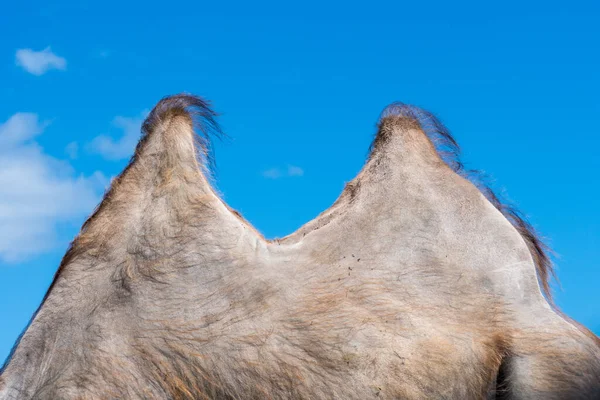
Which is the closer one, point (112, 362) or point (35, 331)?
point (112, 362)

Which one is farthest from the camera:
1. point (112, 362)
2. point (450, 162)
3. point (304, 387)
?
point (450, 162)

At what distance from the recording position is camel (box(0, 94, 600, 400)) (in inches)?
164

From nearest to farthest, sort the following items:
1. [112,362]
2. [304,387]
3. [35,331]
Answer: [304,387], [112,362], [35,331]

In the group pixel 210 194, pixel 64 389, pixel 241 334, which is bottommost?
pixel 64 389

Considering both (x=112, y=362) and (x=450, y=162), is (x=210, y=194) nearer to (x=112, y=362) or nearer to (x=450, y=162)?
(x=112, y=362)

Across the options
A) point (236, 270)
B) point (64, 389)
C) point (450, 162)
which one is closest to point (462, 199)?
point (450, 162)

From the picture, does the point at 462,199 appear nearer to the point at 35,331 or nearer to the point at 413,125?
the point at 413,125

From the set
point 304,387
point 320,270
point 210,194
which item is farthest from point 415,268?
point 210,194

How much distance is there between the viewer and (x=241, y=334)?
433cm

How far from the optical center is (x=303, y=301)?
4.41 metres

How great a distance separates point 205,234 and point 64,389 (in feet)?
4.07

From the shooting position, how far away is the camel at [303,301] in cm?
417

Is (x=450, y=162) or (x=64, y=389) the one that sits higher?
(x=450, y=162)

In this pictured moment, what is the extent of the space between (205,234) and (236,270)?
0.31m
